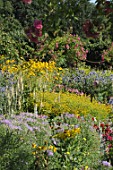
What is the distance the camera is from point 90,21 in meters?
1.78

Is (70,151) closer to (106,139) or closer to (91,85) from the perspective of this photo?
(106,139)

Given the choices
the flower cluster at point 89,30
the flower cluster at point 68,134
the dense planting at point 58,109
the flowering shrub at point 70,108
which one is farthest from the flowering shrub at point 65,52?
the flower cluster at point 89,30

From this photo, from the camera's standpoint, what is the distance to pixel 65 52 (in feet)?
42.1

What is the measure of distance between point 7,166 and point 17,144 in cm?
31

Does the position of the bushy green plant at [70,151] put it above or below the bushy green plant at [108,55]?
below

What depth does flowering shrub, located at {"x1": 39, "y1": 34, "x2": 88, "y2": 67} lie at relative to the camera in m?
12.5

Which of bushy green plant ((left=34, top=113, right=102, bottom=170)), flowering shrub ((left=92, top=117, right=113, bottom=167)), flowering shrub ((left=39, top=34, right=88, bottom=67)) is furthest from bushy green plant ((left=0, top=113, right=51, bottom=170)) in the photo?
flowering shrub ((left=39, top=34, right=88, bottom=67))

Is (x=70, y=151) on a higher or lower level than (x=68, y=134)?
lower

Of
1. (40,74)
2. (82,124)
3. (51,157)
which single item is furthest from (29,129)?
(40,74)

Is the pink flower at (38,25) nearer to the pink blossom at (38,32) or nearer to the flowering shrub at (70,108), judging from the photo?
the pink blossom at (38,32)

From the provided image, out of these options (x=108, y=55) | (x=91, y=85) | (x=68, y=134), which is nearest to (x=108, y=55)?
(x=108, y=55)

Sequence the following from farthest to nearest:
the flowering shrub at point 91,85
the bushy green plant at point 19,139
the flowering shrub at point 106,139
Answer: the flowering shrub at point 91,85 → the flowering shrub at point 106,139 → the bushy green plant at point 19,139

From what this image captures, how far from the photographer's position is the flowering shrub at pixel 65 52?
1248 centimetres

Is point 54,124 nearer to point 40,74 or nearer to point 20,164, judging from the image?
point 20,164
